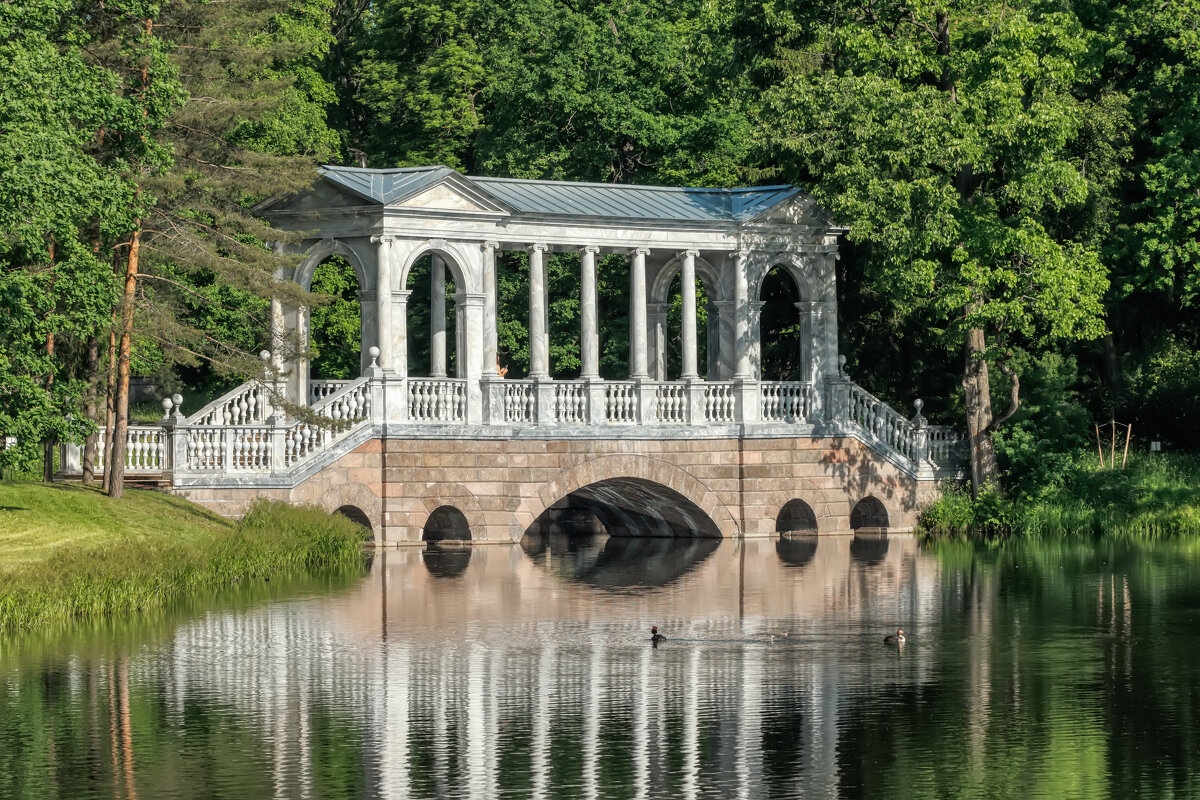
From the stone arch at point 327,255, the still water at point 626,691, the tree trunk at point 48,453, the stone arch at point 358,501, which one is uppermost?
→ the stone arch at point 327,255

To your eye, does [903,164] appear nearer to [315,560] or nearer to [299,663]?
[315,560]

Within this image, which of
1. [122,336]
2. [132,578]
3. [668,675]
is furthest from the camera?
[122,336]

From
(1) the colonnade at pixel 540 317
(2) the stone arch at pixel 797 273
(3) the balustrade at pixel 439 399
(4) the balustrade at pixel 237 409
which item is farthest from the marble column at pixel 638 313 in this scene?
(4) the balustrade at pixel 237 409

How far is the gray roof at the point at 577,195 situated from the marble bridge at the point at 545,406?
0.07m

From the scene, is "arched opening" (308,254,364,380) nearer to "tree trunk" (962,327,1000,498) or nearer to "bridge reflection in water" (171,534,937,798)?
"tree trunk" (962,327,1000,498)

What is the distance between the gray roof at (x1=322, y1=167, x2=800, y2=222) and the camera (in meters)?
42.6

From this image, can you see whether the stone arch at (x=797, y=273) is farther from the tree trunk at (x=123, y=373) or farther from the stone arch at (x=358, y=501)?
the tree trunk at (x=123, y=373)

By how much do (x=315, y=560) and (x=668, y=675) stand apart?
15.3m

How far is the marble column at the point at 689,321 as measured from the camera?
148 feet

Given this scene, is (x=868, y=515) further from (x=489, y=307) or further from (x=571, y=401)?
(x=489, y=307)

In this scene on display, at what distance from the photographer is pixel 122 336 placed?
36.5 metres

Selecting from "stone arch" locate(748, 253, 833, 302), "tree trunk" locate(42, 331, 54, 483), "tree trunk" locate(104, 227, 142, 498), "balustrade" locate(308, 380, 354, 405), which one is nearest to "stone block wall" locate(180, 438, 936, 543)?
"balustrade" locate(308, 380, 354, 405)

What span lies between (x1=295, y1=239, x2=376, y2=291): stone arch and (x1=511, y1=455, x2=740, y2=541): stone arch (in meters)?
5.94

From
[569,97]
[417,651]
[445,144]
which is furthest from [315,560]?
[445,144]
